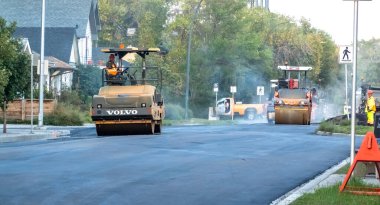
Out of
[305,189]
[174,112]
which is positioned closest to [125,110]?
[305,189]

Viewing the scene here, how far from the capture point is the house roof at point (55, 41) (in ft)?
218

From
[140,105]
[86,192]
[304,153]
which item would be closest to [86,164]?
[86,192]

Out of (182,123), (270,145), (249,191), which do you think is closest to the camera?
(249,191)

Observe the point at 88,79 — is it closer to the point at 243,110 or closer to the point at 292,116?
the point at 243,110

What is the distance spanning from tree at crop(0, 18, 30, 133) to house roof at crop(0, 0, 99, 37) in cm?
3539

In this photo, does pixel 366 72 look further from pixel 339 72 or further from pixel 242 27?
pixel 242 27

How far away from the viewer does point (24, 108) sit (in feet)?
153

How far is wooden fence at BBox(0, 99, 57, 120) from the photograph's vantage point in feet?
152

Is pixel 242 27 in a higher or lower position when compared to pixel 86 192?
higher

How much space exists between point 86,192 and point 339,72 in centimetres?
8951

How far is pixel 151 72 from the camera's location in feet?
190

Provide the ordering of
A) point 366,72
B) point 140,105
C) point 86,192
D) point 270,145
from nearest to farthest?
1. point 86,192
2. point 270,145
3. point 140,105
4. point 366,72

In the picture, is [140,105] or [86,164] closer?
[86,164]

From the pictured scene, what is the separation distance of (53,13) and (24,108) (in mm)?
27620
